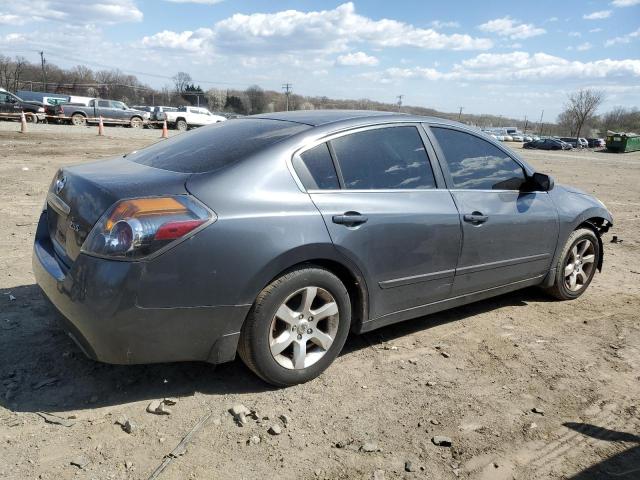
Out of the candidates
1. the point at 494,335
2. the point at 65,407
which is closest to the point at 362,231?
the point at 494,335

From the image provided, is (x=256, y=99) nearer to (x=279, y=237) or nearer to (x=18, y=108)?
(x=18, y=108)

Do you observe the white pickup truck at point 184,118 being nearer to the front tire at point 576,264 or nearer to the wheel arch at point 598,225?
the wheel arch at point 598,225

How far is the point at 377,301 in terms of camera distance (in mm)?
3414

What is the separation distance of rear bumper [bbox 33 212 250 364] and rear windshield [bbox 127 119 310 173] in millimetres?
784

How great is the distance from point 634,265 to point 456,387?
434cm

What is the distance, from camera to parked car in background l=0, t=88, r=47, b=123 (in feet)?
97.2

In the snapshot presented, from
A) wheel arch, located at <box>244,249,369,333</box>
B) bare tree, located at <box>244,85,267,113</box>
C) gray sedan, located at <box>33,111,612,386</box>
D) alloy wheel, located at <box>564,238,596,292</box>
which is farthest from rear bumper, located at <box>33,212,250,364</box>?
bare tree, located at <box>244,85,267,113</box>

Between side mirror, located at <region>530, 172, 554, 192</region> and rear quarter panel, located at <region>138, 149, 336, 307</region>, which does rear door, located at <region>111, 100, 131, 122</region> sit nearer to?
side mirror, located at <region>530, 172, 554, 192</region>

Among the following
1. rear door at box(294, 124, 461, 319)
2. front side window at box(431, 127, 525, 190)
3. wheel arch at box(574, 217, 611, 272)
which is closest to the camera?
rear door at box(294, 124, 461, 319)

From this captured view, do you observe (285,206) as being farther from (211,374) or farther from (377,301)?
(211,374)

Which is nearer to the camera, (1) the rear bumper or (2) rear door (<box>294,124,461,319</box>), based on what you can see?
(1) the rear bumper

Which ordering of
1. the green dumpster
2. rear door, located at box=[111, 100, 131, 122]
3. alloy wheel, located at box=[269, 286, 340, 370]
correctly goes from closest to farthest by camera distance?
alloy wheel, located at box=[269, 286, 340, 370] → rear door, located at box=[111, 100, 131, 122] → the green dumpster

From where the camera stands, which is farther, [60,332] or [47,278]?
[60,332]

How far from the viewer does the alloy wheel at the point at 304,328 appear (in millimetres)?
3023
